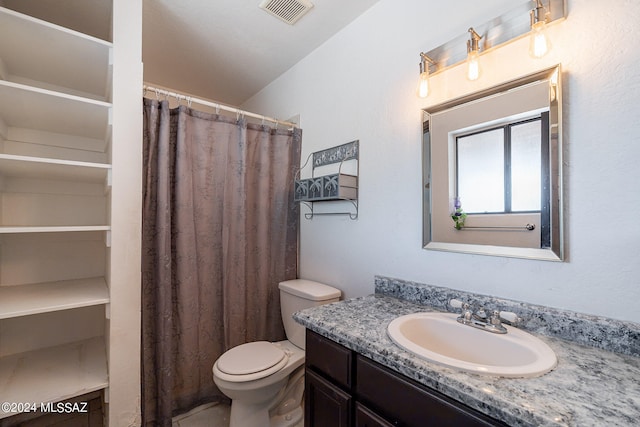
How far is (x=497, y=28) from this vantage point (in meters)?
1.08

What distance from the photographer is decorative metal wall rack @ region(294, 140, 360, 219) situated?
1.60 m

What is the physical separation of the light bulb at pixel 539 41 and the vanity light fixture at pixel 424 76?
0.40 m

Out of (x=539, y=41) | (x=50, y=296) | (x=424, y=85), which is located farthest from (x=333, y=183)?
(x=50, y=296)

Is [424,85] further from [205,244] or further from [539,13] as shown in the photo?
[205,244]

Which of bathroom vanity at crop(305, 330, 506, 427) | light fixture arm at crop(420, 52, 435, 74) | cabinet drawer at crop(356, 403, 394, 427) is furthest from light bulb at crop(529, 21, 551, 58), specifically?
cabinet drawer at crop(356, 403, 394, 427)

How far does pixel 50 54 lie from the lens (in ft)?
4.34

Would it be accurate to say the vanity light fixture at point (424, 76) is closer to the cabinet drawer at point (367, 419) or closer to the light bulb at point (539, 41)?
the light bulb at point (539, 41)

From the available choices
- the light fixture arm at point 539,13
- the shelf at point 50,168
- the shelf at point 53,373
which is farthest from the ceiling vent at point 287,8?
the shelf at point 53,373

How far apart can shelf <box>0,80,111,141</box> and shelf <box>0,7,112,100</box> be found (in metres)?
0.21

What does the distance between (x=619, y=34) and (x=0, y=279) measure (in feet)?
9.59

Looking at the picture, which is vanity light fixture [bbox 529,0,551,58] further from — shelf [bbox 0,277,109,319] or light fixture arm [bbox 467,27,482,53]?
shelf [bbox 0,277,109,319]

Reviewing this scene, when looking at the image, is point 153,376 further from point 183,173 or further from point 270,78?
point 270,78

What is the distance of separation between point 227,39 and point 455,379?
221 cm

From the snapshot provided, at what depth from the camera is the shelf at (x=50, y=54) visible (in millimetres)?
1141
